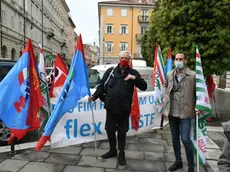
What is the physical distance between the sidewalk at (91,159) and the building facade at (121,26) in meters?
44.9

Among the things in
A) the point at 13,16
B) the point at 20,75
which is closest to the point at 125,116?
the point at 20,75

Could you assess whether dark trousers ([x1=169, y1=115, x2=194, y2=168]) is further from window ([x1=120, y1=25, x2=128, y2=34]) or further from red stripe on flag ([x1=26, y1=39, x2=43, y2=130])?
window ([x1=120, y1=25, x2=128, y2=34])

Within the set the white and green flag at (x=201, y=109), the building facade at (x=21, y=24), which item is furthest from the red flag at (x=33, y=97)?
the building facade at (x=21, y=24)

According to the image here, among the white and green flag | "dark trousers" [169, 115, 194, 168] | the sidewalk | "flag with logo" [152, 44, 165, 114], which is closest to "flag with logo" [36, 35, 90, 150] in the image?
the sidewalk

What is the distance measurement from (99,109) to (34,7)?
37059 mm

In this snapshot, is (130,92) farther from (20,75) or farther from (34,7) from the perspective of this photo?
(34,7)

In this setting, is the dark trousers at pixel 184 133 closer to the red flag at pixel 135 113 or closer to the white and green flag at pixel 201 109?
the white and green flag at pixel 201 109

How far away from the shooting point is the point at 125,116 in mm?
4254

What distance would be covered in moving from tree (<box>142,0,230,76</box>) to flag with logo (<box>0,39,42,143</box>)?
199 inches

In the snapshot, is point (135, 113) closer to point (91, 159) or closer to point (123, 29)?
point (91, 159)

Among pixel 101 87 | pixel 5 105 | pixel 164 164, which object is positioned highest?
pixel 101 87

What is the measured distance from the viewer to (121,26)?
166ft

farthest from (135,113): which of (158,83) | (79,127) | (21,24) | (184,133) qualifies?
(21,24)

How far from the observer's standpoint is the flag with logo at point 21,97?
4133 millimetres
